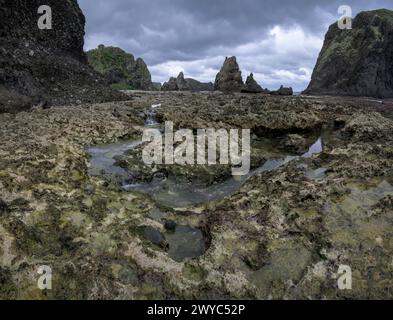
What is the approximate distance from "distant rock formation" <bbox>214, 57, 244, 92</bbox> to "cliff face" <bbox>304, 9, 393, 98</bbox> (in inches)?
727

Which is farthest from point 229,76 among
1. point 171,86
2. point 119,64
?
point 119,64

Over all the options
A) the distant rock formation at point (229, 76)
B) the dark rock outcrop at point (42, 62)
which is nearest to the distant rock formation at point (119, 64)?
the distant rock formation at point (229, 76)

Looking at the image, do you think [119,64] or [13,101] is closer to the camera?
[13,101]

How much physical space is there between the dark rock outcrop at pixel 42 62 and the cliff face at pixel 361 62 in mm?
65886

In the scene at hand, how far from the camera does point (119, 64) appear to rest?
150625mm

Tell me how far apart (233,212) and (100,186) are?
172 inches

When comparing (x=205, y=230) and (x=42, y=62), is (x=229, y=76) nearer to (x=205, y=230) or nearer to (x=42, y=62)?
(x=42, y=62)

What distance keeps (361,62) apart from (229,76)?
32963mm

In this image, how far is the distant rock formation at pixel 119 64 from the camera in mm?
139637

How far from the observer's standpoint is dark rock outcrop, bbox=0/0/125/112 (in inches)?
909
